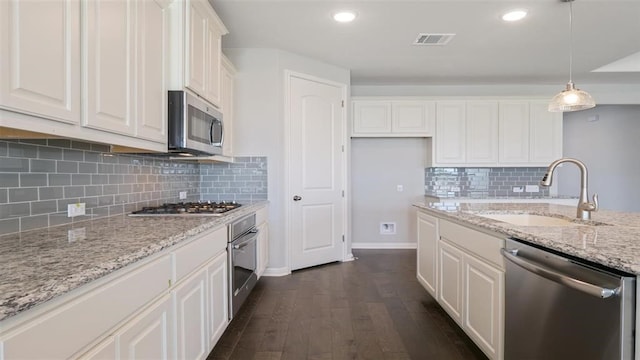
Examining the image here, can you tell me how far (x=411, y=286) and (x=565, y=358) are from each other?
2.14 m

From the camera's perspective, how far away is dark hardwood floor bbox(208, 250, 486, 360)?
2.11 metres

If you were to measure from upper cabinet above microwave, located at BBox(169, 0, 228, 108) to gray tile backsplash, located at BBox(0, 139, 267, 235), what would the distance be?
637mm

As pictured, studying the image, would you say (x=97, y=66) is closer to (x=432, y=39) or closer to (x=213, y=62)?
(x=213, y=62)

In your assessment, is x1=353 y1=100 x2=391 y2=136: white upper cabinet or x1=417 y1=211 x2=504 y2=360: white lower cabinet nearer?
x1=417 y1=211 x2=504 y2=360: white lower cabinet

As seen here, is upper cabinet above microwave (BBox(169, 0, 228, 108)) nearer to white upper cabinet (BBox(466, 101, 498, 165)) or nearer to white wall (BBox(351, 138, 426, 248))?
white wall (BBox(351, 138, 426, 248))

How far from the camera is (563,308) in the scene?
1259 millimetres

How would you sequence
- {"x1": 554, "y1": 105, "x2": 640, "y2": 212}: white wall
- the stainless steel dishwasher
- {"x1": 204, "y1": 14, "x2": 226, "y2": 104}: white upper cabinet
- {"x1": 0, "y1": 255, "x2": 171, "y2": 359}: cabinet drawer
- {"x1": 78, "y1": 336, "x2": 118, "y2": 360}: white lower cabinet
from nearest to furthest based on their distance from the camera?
{"x1": 0, "y1": 255, "x2": 171, "y2": 359}: cabinet drawer → {"x1": 78, "y1": 336, "x2": 118, "y2": 360}: white lower cabinet → the stainless steel dishwasher → {"x1": 204, "y1": 14, "x2": 226, "y2": 104}: white upper cabinet → {"x1": 554, "y1": 105, "x2": 640, "y2": 212}: white wall

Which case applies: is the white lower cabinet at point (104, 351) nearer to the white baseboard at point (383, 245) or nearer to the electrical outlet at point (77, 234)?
the electrical outlet at point (77, 234)

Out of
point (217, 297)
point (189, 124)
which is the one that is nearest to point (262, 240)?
point (217, 297)

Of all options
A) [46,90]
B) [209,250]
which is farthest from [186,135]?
[46,90]

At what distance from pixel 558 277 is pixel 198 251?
1588 millimetres

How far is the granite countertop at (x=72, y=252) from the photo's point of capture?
0.74m

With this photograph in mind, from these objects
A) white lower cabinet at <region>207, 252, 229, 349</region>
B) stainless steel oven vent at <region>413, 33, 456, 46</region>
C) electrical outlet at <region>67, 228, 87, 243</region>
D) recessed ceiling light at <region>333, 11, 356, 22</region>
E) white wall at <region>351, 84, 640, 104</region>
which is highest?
stainless steel oven vent at <region>413, 33, 456, 46</region>

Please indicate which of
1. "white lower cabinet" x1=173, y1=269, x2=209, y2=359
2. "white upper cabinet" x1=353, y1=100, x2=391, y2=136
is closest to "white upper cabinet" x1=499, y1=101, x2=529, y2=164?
"white upper cabinet" x1=353, y1=100, x2=391, y2=136
